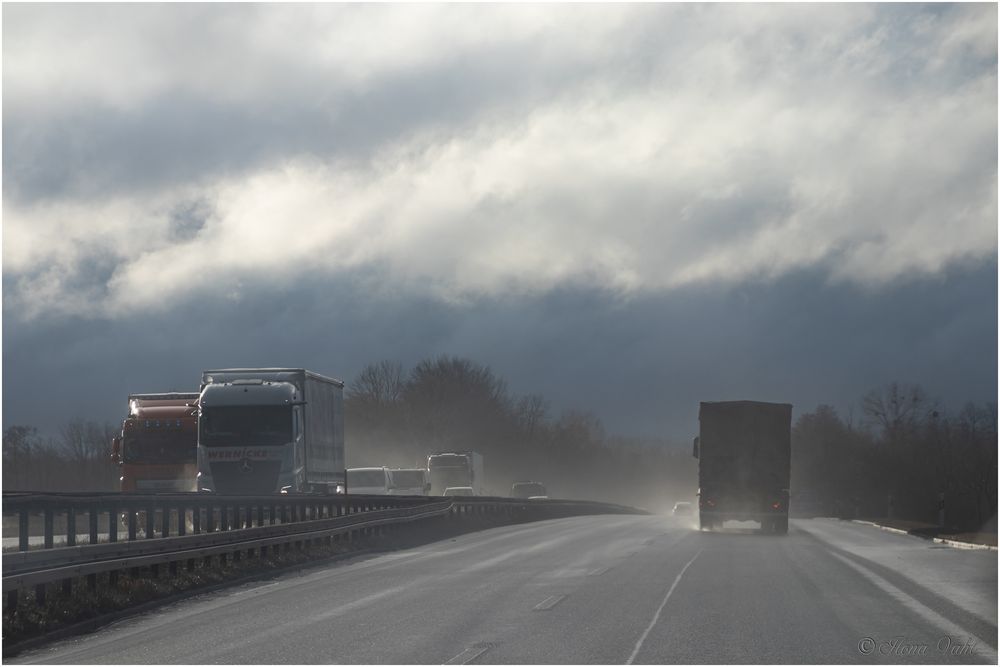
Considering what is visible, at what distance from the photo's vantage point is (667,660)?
1155 centimetres

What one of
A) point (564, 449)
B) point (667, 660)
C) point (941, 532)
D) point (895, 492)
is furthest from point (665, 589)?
point (564, 449)

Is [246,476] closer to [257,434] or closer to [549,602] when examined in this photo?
[257,434]

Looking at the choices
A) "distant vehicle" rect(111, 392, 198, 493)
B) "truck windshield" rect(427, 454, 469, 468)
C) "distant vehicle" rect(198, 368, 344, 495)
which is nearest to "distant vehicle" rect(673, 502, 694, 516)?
"truck windshield" rect(427, 454, 469, 468)

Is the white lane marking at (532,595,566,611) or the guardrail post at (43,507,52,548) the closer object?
the guardrail post at (43,507,52,548)

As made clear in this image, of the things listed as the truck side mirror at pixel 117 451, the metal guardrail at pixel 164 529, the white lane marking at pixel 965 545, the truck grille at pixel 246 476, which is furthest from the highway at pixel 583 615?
the truck side mirror at pixel 117 451

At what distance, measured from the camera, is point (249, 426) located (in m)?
33.4

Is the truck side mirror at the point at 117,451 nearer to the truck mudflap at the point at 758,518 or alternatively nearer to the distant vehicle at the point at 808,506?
the truck mudflap at the point at 758,518

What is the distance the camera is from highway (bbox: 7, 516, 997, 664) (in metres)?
12.2

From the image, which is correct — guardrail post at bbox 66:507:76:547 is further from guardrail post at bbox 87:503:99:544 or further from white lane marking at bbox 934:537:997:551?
white lane marking at bbox 934:537:997:551

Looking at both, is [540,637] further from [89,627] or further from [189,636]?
[89,627]

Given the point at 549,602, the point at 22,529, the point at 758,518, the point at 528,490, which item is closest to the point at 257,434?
the point at 758,518

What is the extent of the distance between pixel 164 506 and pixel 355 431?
114 metres

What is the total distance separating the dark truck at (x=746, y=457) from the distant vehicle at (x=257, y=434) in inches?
479

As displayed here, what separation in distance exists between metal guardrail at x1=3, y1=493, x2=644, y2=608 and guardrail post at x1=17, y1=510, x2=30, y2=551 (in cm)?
1
